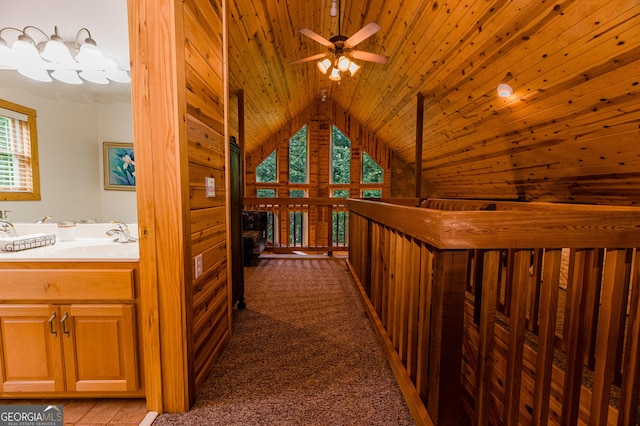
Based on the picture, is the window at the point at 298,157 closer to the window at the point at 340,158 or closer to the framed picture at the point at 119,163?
the window at the point at 340,158

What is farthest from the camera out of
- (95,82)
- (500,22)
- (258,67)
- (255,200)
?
(255,200)

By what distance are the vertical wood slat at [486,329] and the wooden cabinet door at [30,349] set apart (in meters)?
2.00

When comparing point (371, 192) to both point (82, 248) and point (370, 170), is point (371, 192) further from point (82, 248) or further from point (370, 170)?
point (82, 248)

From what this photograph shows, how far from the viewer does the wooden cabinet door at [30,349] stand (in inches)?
57.7

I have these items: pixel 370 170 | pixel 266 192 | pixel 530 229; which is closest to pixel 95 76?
pixel 530 229

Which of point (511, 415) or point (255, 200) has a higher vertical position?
point (255, 200)

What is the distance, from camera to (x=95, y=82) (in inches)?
78.9

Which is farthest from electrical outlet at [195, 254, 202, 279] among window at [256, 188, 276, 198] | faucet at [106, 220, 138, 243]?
window at [256, 188, 276, 198]

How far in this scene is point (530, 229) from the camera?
103 centimetres

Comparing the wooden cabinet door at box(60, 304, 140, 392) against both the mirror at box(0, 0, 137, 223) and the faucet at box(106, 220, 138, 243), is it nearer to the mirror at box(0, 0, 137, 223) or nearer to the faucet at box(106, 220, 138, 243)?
the faucet at box(106, 220, 138, 243)

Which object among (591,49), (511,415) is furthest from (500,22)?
(511,415)

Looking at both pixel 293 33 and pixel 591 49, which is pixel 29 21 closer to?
pixel 293 33

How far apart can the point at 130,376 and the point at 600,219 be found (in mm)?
2257

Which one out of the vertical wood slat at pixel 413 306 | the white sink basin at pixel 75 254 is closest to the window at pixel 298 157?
the white sink basin at pixel 75 254
